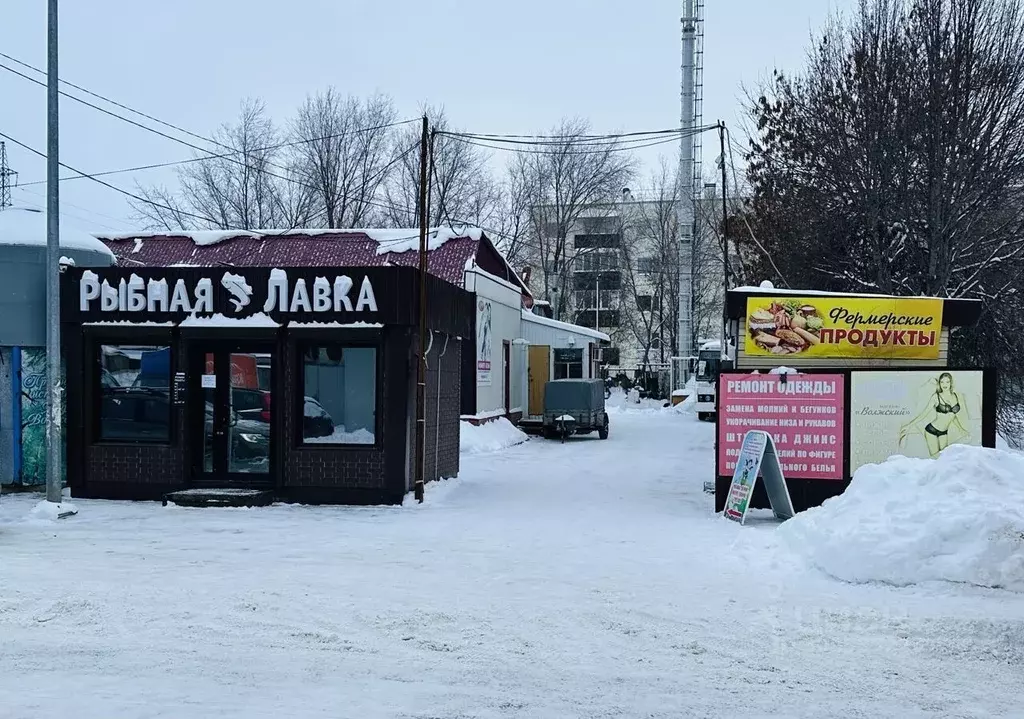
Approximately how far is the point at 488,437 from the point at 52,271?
44.7 feet

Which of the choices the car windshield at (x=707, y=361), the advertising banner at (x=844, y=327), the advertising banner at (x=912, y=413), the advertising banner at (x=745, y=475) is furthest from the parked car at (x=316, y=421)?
the car windshield at (x=707, y=361)

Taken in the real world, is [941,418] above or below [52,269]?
below

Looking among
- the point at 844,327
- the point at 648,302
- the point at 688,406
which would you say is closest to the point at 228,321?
the point at 844,327

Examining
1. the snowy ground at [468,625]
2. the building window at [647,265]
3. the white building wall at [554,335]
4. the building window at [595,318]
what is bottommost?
the snowy ground at [468,625]

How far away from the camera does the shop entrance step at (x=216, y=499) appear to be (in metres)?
13.3

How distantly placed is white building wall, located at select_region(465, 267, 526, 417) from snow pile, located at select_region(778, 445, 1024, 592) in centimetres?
1593

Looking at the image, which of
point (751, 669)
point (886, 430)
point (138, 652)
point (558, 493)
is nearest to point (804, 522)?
point (886, 430)

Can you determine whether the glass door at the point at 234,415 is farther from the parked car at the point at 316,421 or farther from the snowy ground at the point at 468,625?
the snowy ground at the point at 468,625

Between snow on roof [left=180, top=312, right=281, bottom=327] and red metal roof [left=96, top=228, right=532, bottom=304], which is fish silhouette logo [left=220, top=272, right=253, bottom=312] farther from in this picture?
red metal roof [left=96, top=228, right=532, bottom=304]

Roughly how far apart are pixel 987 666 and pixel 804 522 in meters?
3.69

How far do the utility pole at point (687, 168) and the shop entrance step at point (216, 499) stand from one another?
94.4ft

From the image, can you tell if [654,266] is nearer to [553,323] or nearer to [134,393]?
[553,323]

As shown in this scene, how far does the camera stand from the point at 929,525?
8938mm

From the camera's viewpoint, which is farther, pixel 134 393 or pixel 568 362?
pixel 568 362
